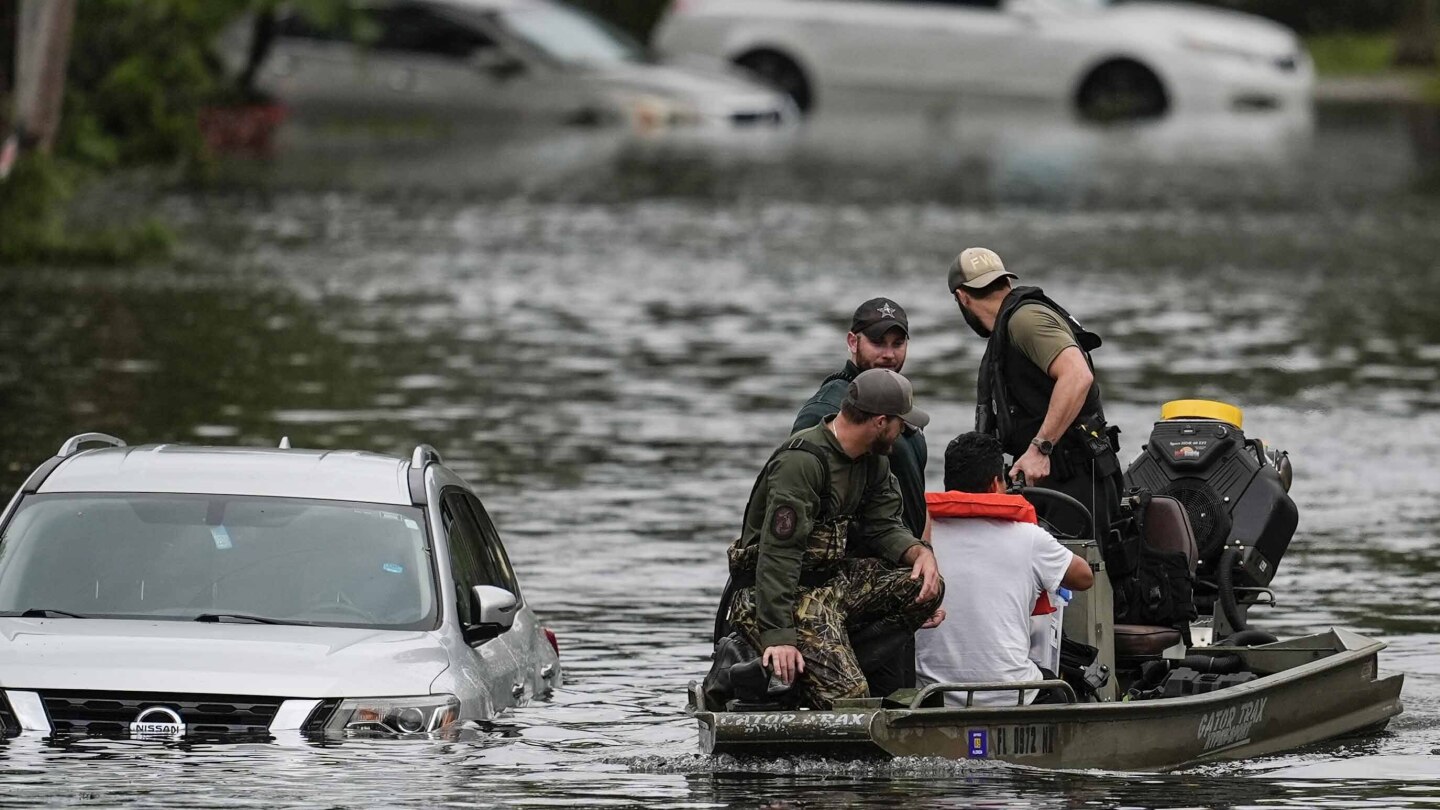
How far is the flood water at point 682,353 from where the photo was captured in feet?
36.4

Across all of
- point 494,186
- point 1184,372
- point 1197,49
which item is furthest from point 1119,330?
point 1197,49

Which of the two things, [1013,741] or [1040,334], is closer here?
[1013,741]

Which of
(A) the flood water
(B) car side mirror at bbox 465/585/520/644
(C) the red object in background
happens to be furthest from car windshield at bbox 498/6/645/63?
(B) car side mirror at bbox 465/585/520/644

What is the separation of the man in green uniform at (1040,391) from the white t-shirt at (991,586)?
3.93 feet

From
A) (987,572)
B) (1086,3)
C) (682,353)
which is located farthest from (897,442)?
(1086,3)

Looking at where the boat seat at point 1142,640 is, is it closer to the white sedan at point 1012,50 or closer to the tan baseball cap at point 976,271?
the tan baseball cap at point 976,271

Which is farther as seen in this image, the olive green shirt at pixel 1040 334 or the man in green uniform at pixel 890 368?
the olive green shirt at pixel 1040 334

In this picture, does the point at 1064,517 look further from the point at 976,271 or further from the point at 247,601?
the point at 247,601

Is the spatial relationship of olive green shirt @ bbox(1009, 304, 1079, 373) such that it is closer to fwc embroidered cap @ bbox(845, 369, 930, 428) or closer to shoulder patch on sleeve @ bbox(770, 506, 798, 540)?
fwc embroidered cap @ bbox(845, 369, 930, 428)

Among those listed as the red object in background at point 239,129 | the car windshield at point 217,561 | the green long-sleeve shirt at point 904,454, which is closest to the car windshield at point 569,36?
the red object in background at point 239,129

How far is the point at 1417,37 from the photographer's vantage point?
59.8 m

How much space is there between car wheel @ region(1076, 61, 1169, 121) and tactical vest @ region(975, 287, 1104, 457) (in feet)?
114

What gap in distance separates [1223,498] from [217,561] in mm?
4271

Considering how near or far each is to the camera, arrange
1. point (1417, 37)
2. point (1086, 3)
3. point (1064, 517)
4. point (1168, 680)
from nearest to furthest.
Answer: point (1168, 680) → point (1064, 517) → point (1086, 3) → point (1417, 37)
